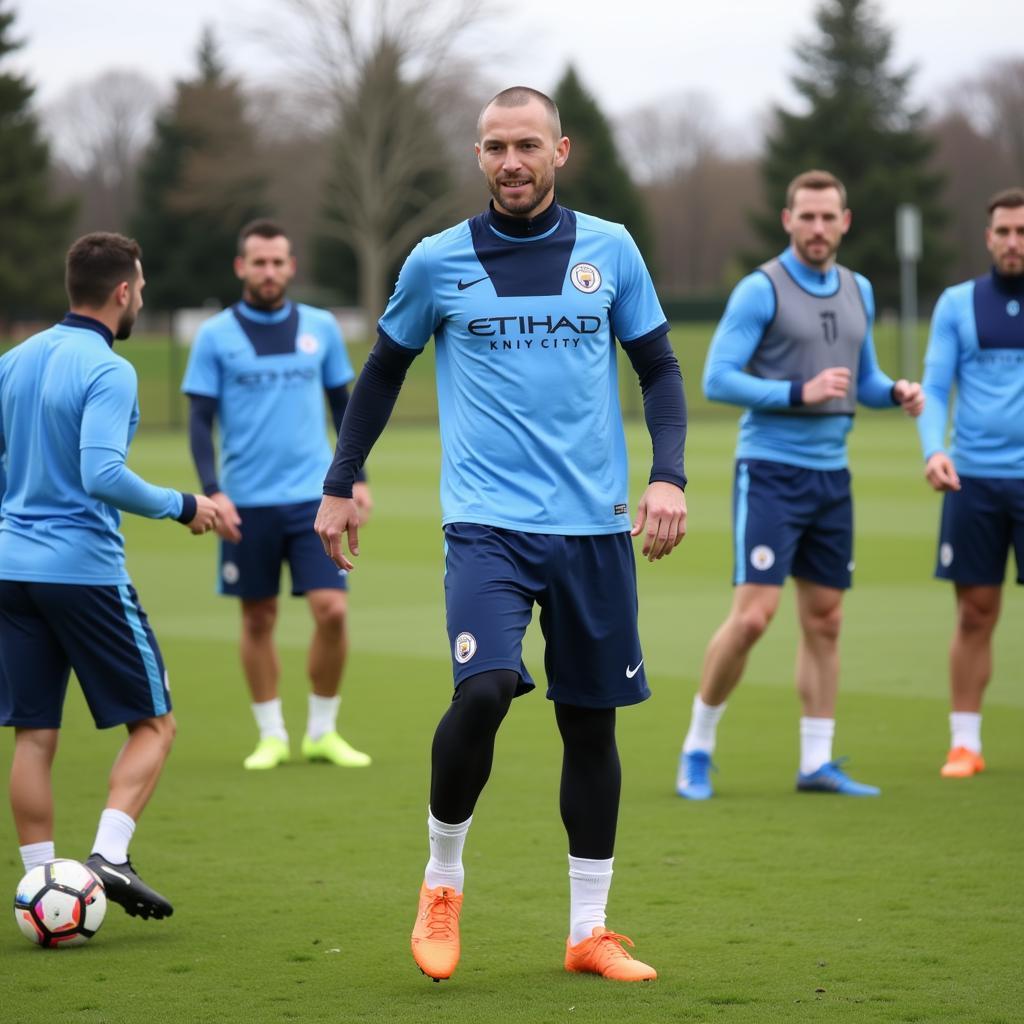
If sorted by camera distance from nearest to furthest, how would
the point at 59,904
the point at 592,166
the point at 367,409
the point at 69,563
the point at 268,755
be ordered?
the point at 367,409 < the point at 59,904 < the point at 69,563 < the point at 268,755 < the point at 592,166

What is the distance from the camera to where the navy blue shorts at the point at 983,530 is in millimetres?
7363

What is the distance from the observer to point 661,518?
175 inches

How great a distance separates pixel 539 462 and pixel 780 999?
1.48 metres

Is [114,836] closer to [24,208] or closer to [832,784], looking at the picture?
[832,784]

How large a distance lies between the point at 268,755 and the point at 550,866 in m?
2.36

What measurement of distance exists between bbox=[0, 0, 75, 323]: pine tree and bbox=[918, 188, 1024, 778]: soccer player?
167 feet

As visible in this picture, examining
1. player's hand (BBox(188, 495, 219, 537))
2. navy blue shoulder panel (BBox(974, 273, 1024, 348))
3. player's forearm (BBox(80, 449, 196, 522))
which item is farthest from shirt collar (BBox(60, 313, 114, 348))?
navy blue shoulder panel (BBox(974, 273, 1024, 348))

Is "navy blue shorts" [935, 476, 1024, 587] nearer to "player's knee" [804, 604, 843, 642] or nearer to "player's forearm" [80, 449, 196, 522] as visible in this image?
"player's knee" [804, 604, 843, 642]

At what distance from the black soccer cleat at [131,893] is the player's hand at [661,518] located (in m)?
1.79

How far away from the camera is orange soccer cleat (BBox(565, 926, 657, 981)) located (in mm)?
4535

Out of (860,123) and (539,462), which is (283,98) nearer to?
(860,123)

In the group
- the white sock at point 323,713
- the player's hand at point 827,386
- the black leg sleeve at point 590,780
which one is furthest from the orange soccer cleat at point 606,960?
the white sock at point 323,713

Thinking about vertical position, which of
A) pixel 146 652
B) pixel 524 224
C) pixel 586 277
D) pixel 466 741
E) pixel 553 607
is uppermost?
pixel 524 224

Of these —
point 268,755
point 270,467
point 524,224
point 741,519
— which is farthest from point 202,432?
point 524,224
